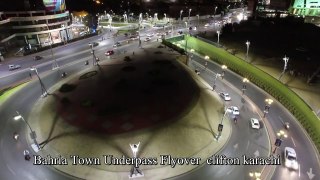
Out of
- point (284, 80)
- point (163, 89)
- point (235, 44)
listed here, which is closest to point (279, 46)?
point (235, 44)

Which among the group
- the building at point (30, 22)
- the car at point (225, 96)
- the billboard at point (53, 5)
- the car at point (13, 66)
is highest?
the billboard at point (53, 5)

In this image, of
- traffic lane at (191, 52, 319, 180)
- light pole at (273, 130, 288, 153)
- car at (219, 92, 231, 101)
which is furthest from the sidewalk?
traffic lane at (191, 52, 319, 180)

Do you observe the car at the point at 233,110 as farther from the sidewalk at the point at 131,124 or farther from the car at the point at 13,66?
the car at the point at 13,66

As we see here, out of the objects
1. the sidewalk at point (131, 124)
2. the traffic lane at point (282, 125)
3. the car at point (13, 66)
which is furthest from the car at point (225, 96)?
the car at point (13, 66)

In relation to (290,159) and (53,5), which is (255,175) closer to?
(290,159)

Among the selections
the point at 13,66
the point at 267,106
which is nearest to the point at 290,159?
the point at 267,106

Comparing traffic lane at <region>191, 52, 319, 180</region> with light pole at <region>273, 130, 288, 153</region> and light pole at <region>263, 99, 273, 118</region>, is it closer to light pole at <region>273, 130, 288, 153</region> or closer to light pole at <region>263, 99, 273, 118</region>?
light pole at <region>263, 99, 273, 118</region>

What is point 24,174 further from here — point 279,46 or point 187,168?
point 279,46
